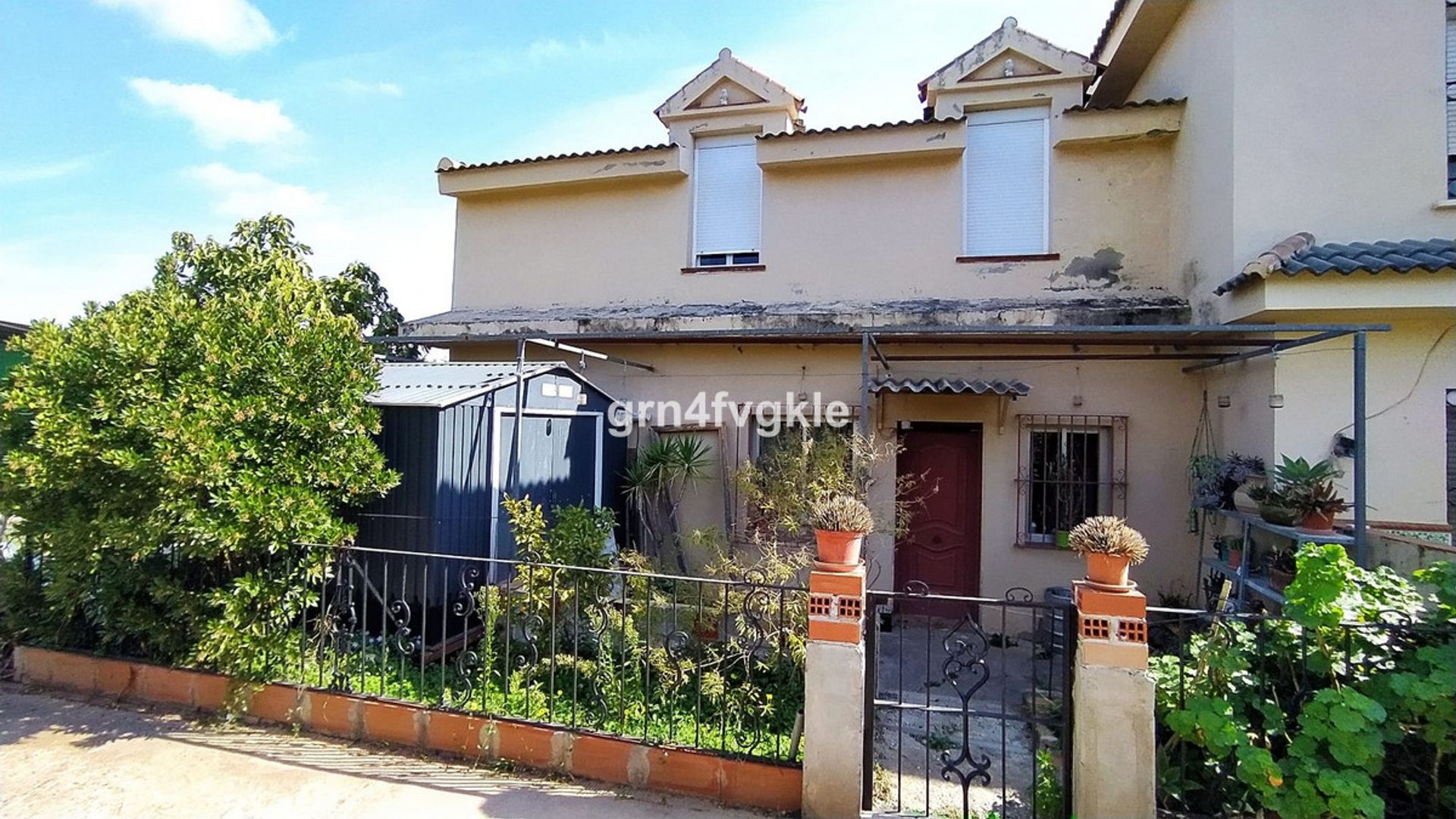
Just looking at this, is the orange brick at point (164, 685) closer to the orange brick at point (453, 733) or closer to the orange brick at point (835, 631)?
the orange brick at point (453, 733)

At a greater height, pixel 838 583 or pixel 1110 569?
pixel 1110 569

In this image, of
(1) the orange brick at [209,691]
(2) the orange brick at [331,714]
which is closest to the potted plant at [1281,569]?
(2) the orange brick at [331,714]

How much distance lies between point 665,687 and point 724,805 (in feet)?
3.03

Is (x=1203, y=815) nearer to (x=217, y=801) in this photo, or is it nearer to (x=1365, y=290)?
(x=1365, y=290)

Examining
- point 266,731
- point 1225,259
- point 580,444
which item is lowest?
point 266,731

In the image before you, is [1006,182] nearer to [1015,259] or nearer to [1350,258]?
[1015,259]

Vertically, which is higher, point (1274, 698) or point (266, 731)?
point (1274, 698)

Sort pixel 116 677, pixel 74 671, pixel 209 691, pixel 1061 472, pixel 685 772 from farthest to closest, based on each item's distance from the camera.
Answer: pixel 1061 472 < pixel 74 671 < pixel 116 677 < pixel 209 691 < pixel 685 772

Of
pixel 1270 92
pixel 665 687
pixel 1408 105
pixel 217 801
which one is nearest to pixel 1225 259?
pixel 1270 92

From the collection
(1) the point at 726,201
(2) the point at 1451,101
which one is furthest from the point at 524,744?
(2) the point at 1451,101

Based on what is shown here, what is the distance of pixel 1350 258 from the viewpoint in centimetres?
530

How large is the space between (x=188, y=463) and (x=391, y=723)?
2206mm

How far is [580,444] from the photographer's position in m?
7.63

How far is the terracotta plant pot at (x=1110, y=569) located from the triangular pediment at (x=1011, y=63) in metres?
7.11
